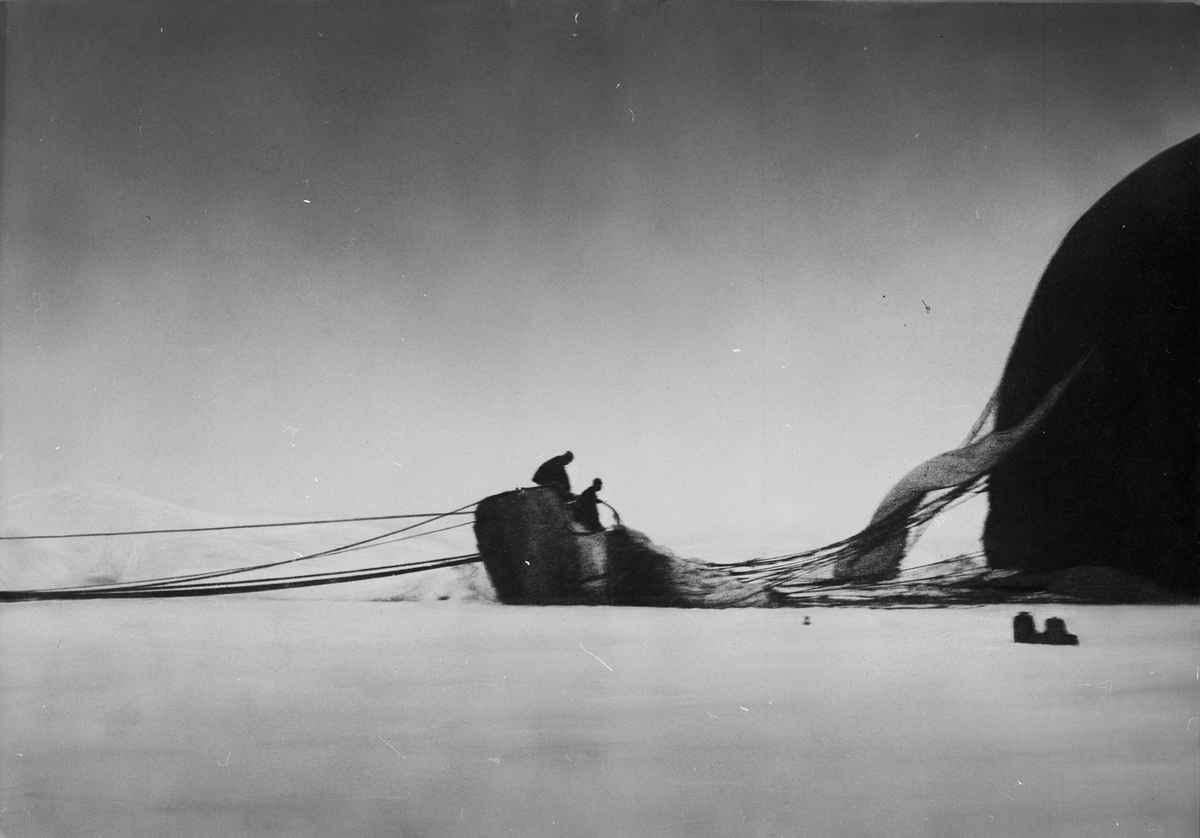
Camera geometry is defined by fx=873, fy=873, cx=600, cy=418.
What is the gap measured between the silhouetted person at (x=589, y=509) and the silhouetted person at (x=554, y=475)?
5cm

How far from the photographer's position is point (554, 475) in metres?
2.39

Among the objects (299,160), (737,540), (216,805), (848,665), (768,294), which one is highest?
(299,160)

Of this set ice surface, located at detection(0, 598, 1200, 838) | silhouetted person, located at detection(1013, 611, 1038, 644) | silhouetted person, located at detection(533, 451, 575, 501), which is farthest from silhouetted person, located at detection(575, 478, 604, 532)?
silhouetted person, located at detection(1013, 611, 1038, 644)

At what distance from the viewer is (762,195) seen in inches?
96.5

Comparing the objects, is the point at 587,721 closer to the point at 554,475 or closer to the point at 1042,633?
the point at 554,475

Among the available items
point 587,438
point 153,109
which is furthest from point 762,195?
point 153,109

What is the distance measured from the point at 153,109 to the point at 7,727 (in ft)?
5.74

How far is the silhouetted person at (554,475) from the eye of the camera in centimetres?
239

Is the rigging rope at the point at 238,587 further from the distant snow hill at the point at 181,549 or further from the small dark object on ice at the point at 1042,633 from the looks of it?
the small dark object on ice at the point at 1042,633

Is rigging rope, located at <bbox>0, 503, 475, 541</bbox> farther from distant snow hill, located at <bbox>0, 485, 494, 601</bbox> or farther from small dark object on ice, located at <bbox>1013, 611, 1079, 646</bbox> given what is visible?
small dark object on ice, located at <bbox>1013, 611, 1079, 646</bbox>

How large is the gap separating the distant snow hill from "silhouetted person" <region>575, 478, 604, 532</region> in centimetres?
30

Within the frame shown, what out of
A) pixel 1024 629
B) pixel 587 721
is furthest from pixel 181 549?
pixel 1024 629

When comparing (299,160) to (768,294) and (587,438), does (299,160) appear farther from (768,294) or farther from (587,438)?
(768,294)

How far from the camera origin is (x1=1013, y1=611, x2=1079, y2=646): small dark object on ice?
236 centimetres
